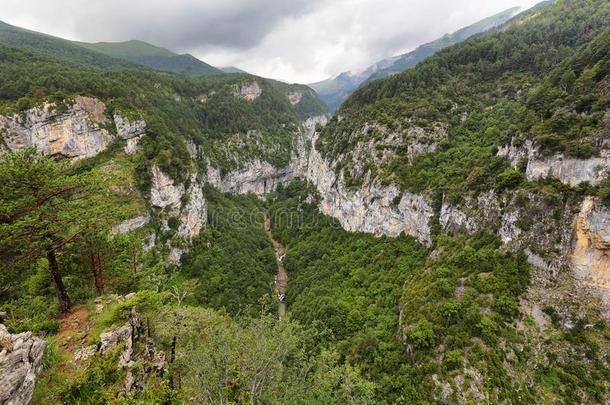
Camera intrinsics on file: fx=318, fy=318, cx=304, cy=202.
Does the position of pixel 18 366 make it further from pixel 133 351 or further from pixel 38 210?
pixel 38 210

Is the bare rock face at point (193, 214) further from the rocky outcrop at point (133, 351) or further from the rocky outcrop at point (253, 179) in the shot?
the rocky outcrop at point (133, 351)

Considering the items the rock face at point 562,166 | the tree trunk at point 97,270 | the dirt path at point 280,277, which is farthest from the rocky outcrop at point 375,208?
the tree trunk at point 97,270

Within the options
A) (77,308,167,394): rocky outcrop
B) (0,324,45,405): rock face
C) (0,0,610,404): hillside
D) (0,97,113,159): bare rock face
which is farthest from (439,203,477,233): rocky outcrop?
(0,97,113,159): bare rock face

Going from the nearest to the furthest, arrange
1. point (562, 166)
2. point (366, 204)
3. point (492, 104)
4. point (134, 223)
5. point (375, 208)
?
point (562, 166) → point (134, 223) → point (375, 208) → point (366, 204) → point (492, 104)

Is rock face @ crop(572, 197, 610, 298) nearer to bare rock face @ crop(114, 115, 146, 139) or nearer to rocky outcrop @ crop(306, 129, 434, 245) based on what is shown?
rocky outcrop @ crop(306, 129, 434, 245)

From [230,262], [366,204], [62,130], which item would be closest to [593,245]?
[366,204]

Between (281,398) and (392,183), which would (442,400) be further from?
(392,183)
